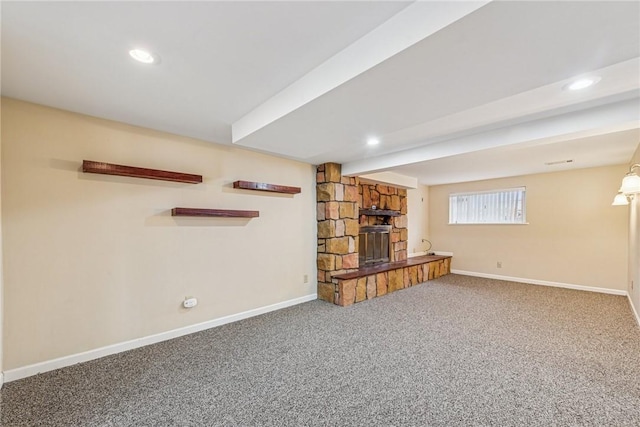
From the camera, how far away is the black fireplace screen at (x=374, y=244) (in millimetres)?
5012

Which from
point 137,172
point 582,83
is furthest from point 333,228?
point 582,83

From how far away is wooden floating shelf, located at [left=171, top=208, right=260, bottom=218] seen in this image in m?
2.90

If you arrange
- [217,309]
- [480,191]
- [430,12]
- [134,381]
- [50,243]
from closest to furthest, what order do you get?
1. [430,12]
2. [134,381]
3. [50,243]
4. [217,309]
5. [480,191]

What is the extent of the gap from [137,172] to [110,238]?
0.69 metres

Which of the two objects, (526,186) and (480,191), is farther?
(480,191)

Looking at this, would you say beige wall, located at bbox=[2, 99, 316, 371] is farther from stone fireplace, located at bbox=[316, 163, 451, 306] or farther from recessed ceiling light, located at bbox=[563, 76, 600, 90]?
recessed ceiling light, located at bbox=[563, 76, 600, 90]

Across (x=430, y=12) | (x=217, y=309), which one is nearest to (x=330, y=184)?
(x=217, y=309)

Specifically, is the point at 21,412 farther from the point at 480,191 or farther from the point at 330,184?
the point at 480,191

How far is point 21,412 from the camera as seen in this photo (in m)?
1.76

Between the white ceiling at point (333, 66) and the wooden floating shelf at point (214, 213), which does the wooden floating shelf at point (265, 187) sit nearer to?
the wooden floating shelf at point (214, 213)

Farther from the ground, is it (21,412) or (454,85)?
(454,85)

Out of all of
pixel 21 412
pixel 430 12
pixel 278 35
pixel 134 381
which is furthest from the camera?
pixel 134 381

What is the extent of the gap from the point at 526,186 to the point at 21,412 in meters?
7.40

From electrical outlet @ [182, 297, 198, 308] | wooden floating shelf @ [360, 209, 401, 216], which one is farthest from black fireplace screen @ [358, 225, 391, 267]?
electrical outlet @ [182, 297, 198, 308]
